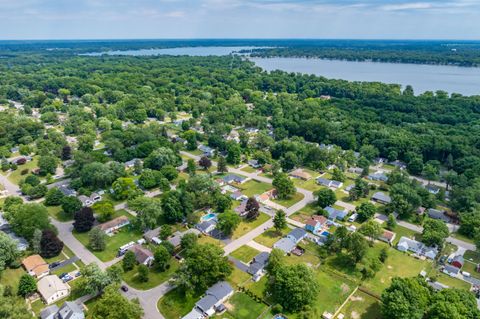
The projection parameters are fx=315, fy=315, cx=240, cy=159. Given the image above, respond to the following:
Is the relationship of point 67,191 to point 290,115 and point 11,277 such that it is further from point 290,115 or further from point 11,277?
point 290,115

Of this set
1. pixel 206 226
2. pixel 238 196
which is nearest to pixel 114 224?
pixel 206 226

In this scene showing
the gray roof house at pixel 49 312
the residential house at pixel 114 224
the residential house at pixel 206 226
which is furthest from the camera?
the residential house at pixel 114 224

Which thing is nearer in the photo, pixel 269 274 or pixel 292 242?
pixel 269 274

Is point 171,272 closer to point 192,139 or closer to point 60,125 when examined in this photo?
point 192,139

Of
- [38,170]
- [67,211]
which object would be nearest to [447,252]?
[67,211]

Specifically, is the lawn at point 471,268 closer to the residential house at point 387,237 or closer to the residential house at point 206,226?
the residential house at point 387,237

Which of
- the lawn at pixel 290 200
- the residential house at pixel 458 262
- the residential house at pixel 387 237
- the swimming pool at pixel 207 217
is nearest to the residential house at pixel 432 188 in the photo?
the residential house at pixel 387 237
